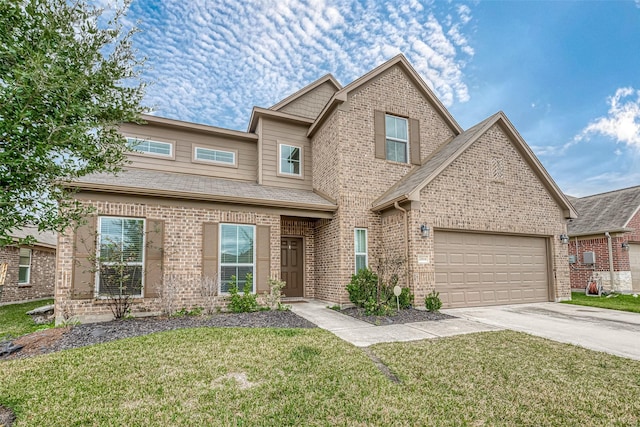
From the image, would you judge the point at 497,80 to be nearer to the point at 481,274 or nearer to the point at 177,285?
the point at 481,274

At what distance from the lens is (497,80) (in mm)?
19766

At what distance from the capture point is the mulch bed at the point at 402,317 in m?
7.67

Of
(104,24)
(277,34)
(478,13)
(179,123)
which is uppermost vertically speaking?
(478,13)

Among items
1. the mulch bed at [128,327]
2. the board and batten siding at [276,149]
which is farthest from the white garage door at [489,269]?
the board and batten siding at [276,149]

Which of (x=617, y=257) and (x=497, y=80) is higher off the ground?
(x=497, y=80)

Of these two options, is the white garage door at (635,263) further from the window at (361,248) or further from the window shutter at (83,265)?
the window shutter at (83,265)

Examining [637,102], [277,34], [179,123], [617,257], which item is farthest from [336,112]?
[637,102]

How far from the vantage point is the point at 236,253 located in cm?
931

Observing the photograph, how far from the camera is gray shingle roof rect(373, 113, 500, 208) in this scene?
9.59 meters

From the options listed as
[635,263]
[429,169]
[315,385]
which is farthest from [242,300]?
[635,263]

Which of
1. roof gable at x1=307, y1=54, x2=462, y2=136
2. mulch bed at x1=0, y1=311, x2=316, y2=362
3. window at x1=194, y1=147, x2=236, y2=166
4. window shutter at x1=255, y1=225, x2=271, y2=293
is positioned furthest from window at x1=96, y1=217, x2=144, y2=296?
roof gable at x1=307, y1=54, x2=462, y2=136

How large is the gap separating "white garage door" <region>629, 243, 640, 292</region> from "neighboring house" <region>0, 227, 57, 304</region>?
81.9ft

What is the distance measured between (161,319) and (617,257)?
57.4ft

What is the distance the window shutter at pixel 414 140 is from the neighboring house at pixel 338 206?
5cm
